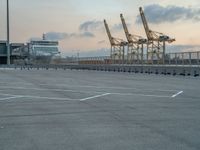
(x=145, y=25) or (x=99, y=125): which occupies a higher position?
(x=145, y=25)

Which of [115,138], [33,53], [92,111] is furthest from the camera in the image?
[33,53]

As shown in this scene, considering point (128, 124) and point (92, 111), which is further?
point (92, 111)

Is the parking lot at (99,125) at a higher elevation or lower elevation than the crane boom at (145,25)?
lower

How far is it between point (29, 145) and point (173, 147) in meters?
2.26

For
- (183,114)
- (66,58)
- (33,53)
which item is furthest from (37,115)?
(33,53)

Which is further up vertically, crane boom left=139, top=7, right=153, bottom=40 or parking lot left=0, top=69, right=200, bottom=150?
crane boom left=139, top=7, right=153, bottom=40

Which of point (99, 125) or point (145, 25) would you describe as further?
point (145, 25)

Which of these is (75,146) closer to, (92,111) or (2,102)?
(92,111)

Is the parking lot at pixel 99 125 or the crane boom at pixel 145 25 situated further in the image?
the crane boom at pixel 145 25

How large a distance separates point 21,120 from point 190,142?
4.38 meters

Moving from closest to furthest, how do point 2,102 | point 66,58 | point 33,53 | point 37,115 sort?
point 37,115, point 2,102, point 66,58, point 33,53

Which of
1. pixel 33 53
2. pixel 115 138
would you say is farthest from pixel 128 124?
pixel 33 53

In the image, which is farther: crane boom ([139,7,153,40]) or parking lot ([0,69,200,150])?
crane boom ([139,7,153,40])

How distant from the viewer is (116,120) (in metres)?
11.0
